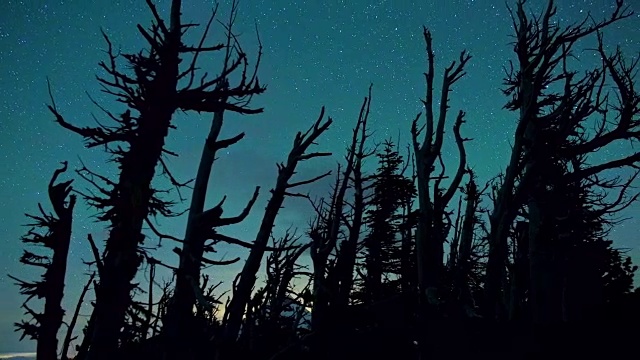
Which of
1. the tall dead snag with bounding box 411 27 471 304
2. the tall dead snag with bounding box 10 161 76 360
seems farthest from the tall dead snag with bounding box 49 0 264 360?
→ the tall dead snag with bounding box 411 27 471 304

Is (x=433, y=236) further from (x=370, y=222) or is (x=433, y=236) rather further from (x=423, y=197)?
(x=370, y=222)

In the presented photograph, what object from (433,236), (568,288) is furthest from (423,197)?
(568,288)

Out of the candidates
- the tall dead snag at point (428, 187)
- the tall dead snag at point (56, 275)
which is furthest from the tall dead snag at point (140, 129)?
the tall dead snag at point (428, 187)

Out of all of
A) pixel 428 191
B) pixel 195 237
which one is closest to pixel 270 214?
pixel 195 237

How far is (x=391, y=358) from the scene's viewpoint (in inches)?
306

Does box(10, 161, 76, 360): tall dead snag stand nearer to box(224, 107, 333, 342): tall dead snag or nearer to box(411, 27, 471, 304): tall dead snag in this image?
box(224, 107, 333, 342): tall dead snag

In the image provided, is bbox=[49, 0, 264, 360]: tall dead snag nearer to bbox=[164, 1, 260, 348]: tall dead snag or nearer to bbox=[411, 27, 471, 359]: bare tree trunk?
bbox=[164, 1, 260, 348]: tall dead snag

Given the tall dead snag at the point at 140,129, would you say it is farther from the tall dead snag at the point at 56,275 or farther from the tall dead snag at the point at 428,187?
the tall dead snag at the point at 428,187

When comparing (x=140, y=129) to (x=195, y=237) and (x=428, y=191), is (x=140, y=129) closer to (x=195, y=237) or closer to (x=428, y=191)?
(x=195, y=237)

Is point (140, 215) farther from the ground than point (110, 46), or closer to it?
closer to it

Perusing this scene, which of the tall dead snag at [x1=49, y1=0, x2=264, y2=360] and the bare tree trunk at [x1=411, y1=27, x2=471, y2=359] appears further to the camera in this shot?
the bare tree trunk at [x1=411, y1=27, x2=471, y2=359]

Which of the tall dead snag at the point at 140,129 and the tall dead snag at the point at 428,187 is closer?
the tall dead snag at the point at 140,129

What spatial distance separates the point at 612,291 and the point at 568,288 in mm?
5424

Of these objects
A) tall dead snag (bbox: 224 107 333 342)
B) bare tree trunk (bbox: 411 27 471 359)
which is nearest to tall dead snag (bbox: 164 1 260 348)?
tall dead snag (bbox: 224 107 333 342)
